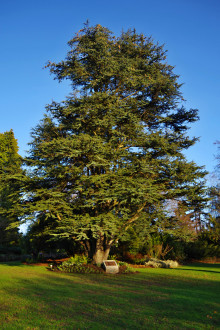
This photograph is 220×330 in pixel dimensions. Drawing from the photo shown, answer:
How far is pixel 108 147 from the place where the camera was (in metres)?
16.5

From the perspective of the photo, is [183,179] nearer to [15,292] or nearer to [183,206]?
[183,206]

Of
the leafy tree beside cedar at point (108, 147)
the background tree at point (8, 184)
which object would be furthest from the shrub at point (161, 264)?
the background tree at point (8, 184)

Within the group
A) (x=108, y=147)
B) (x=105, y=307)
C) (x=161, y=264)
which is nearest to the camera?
(x=105, y=307)

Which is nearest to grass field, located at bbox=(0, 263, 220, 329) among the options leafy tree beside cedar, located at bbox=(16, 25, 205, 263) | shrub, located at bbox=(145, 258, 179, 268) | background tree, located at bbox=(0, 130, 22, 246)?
leafy tree beside cedar, located at bbox=(16, 25, 205, 263)

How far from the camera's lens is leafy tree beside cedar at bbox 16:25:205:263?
16.0 m

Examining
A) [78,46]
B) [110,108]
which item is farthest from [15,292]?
[78,46]

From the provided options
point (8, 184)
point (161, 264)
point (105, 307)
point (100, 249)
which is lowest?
point (161, 264)

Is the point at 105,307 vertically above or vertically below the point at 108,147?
below

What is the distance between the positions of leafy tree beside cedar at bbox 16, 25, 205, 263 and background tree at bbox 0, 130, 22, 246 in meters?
1.10

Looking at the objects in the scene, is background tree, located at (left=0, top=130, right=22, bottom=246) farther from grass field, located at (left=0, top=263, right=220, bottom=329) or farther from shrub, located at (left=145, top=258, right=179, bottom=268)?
shrub, located at (left=145, top=258, right=179, bottom=268)

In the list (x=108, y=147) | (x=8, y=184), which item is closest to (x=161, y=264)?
(x=108, y=147)

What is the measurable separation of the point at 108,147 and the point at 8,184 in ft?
23.5

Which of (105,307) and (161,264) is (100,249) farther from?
(105,307)

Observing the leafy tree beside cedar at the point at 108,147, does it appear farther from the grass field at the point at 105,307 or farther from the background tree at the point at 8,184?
the grass field at the point at 105,307
